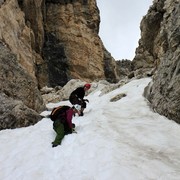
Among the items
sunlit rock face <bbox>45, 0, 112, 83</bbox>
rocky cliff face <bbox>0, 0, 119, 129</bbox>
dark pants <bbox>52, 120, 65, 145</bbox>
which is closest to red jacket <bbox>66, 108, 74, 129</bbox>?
dark pants <bbox>52, 120, 65, 145</bbox>

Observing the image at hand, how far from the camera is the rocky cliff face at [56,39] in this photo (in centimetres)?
4603

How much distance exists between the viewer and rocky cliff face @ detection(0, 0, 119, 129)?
151 ft

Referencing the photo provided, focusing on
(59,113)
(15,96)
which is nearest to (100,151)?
(59,113)

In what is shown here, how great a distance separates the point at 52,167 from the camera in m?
8.74

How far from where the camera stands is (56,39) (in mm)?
59656

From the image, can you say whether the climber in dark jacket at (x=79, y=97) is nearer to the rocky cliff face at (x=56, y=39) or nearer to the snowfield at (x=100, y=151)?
the snowfield at (x=100, y=151)

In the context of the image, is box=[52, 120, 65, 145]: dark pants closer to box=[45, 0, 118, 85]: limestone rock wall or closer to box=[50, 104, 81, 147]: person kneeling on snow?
box=[50, 104, 81, 147]: person kneeling on snow

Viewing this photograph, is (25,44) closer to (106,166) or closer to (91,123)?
(91,123)

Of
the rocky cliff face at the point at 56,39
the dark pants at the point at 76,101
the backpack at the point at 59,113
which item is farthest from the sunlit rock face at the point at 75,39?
the backpack at the point at 59,113

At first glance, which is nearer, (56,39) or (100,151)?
(100,151)

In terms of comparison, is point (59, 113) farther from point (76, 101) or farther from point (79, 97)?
point (79, 97)

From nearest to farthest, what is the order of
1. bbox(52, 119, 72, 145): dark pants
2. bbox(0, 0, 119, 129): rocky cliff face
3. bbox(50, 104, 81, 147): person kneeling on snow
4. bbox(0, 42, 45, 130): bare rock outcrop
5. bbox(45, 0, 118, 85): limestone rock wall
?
bbox(52, 119, 72, 145): dark pants < bbox(50, 104, 81, 147): person kneeling on snow < bbox(0, 42, 45, 130): bare rock outcrop < bbox(0, 0, 119, 129): rocky cliff face < bbox(45, 0, 118, 85): limestone rock wall

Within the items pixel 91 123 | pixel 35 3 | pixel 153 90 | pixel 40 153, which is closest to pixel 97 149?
pixel 40 153

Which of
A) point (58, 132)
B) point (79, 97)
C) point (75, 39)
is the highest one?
point (75, 39)
